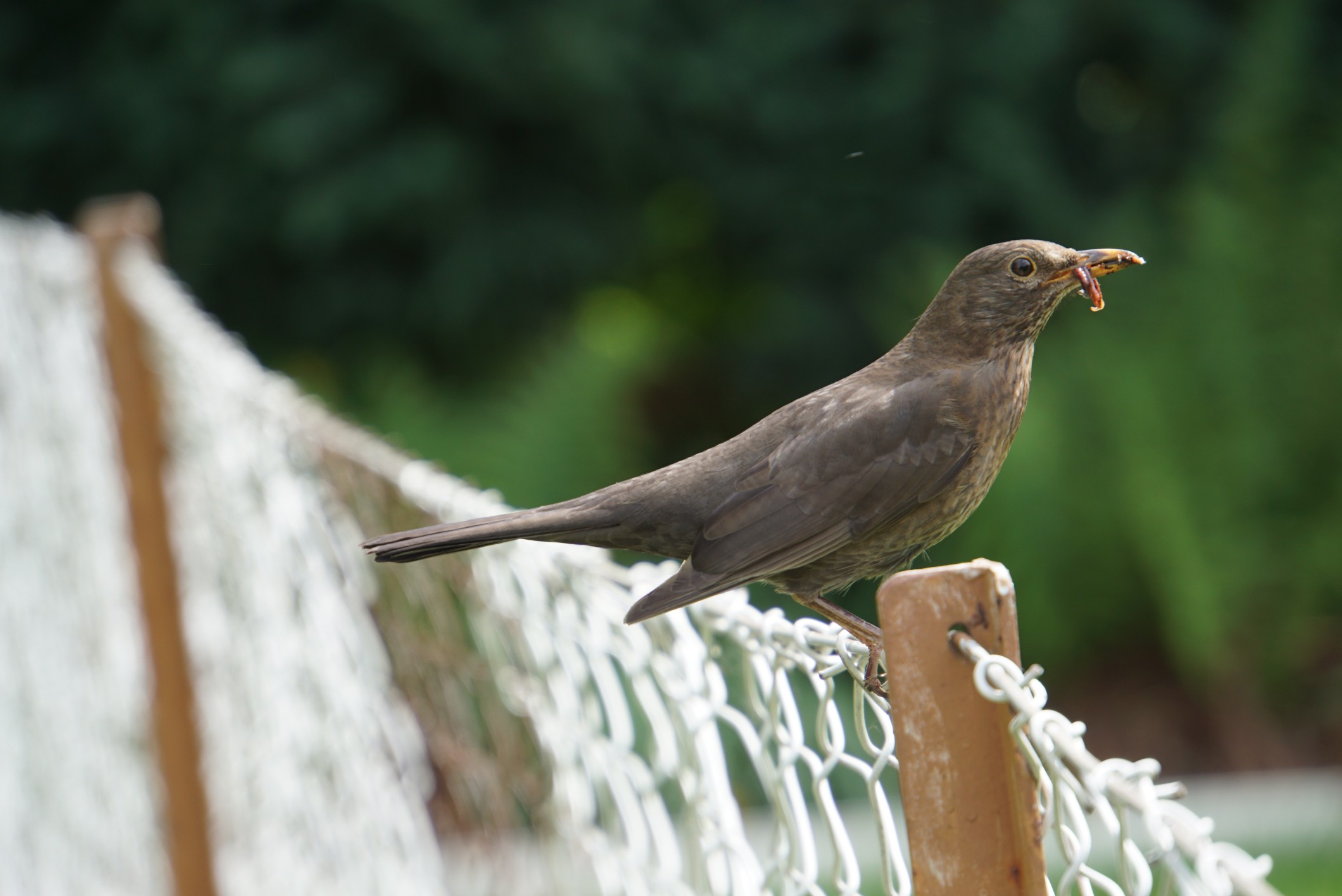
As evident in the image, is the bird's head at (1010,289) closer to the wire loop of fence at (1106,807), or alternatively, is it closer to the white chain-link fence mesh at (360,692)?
the white chain-link fence mesh at (360,692)

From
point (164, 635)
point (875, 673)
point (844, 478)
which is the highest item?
point (164, 635)

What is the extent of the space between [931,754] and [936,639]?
0.25 ft

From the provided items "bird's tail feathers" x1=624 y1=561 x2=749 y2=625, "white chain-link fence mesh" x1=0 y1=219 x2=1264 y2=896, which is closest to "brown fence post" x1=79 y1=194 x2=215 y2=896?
"white chain-link fence mesh" x1=0 y1=219 x2=1264 y2=896

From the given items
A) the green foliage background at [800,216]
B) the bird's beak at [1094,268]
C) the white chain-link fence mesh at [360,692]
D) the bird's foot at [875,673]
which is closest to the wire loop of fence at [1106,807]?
the white chain-link fence mesh at [360,692]

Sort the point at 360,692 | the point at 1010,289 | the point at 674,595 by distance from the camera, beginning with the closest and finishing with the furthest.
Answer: the point at 674,595 → the point at 1010,289 → the point at 360,692

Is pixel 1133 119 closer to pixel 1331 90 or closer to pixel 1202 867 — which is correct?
pixel 1331 90

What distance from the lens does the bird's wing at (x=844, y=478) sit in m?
1.70

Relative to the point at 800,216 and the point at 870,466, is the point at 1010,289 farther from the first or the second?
the point at 800,216

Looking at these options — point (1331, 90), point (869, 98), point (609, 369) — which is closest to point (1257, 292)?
point (1331, 90)

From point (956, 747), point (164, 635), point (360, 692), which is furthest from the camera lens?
point (164, 635)

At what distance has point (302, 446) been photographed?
2.32 m

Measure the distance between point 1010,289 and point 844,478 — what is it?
37cm

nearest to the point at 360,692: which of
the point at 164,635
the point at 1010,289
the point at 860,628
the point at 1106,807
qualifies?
the point at 164,635

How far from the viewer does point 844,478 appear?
5.72ft
